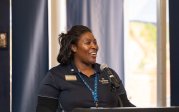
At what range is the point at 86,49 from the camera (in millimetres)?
2373

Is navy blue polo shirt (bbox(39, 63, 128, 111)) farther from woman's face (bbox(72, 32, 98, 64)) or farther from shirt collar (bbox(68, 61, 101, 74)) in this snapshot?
woman's face (bbox(72, 32, 98, 64))

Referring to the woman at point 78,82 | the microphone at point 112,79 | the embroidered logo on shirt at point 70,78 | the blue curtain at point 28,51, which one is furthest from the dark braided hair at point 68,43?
the blue curtain at point 28,51

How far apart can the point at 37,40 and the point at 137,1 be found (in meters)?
1.14

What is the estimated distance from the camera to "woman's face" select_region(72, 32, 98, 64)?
2357 millimetres

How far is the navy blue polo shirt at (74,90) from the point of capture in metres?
2.26

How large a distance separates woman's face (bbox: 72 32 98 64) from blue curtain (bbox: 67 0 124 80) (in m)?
0.82

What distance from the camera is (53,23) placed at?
3197 millimetres

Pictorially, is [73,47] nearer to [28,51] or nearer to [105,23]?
[28,51]

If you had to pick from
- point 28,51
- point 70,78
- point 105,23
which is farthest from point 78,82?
point 105,23

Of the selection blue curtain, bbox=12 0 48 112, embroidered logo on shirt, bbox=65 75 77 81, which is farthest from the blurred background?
embroidered logo on shirt, bbox=65 75 77 81

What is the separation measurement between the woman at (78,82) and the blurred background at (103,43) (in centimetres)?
73

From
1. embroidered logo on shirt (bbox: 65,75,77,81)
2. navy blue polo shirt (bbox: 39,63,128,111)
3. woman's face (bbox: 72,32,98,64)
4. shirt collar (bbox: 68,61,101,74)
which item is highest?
woman's face (bbox: 72,32,98,64)

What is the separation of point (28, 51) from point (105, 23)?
82 cm

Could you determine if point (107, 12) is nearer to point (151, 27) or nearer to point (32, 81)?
point (151, 27)
